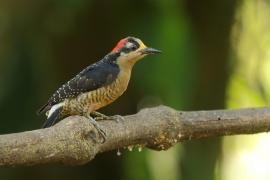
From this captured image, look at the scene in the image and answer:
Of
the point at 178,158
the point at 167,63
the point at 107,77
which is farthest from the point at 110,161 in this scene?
the point at 107,77

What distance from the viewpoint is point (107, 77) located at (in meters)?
3.83

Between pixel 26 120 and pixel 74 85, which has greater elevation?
pixel 74 85

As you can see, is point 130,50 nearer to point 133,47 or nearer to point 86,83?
point 133,47

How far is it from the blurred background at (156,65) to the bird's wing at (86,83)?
129cm

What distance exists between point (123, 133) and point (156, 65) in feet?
7.00

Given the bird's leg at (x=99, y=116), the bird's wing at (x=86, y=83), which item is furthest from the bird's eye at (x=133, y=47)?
the bird's leg at (x=99, y=116)

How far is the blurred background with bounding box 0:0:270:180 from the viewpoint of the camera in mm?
5180

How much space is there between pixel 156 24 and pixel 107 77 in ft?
5.04

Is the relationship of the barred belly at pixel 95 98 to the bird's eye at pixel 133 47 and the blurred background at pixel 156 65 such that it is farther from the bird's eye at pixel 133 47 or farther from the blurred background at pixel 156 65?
the blurred background at pixel 156 65

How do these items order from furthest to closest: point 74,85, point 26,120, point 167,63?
point 26,120, point 167,63, point 74,85

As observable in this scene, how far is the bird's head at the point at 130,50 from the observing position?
3.86m

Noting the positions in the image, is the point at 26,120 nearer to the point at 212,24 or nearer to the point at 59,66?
the point at 59,66

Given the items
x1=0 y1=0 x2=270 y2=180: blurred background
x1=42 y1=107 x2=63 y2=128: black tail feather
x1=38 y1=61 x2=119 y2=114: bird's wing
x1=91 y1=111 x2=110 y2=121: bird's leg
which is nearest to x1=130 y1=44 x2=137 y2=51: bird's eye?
x1=38 y1=61 x2=119 y2=114: bird's wing

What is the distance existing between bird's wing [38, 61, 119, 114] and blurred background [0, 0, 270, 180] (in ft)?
4.23
